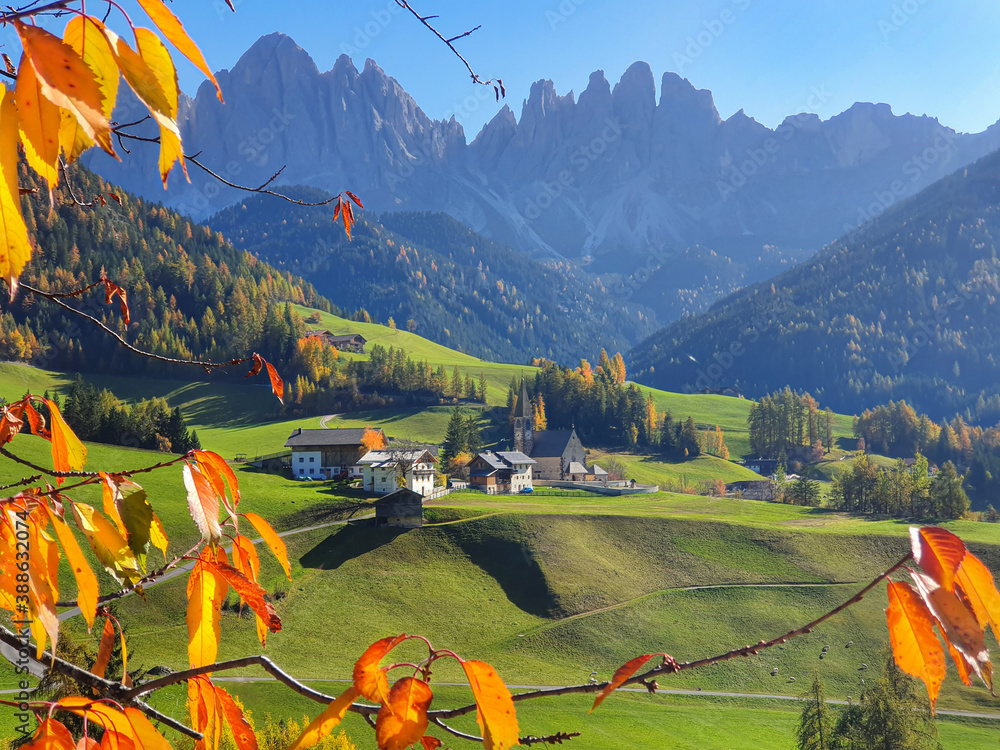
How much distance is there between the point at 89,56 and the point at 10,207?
1.17 feet

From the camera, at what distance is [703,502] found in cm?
8825

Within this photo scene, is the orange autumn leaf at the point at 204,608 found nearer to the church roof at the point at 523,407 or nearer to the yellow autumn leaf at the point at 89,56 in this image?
the yellow autumn leaf at the point at 89,56

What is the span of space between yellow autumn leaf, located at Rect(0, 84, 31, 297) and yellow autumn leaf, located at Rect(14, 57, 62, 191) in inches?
0.7

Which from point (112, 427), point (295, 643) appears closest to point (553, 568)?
point (295, 643)

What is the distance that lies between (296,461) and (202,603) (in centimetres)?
9148

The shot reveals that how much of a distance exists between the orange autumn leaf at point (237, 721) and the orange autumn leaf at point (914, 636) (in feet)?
6.07

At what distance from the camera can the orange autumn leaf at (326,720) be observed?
1575 mm

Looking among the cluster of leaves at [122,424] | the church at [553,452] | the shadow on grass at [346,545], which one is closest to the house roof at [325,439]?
the cluster of leaves at [122,424]

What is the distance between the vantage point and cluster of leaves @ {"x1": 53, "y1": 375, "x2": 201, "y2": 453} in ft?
263

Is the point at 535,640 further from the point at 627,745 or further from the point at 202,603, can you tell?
the point at 202,603

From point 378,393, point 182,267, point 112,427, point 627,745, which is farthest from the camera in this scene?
point 182,267

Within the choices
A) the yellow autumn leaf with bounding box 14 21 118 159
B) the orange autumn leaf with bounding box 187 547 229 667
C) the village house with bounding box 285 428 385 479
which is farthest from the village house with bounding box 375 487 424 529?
the yellow autumn leaf with bounding box 14 21 118 159

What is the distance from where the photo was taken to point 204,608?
6.32 feet

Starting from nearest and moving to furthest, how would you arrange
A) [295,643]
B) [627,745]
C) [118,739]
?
[118,739], [627,745], [295,643]
